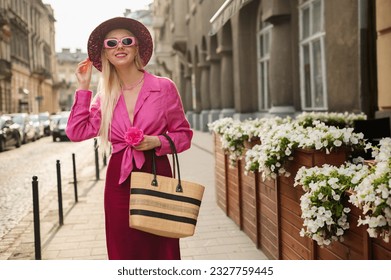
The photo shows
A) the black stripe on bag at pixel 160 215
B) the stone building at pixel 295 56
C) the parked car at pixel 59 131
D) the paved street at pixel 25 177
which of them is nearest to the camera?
the black stripe on bag at pixel 160 215

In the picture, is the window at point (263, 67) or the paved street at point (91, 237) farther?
the window at point (263, 67)

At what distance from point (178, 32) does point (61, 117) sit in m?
6.89

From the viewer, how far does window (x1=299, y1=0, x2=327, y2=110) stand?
9367 mm

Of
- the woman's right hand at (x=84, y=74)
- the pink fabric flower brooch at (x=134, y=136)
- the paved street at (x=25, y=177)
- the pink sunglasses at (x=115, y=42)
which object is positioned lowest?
the paved street at (x=25, y=177)

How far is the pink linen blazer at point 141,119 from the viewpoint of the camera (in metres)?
2.65

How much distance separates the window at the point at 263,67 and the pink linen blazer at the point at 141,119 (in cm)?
1064

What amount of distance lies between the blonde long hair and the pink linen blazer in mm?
32

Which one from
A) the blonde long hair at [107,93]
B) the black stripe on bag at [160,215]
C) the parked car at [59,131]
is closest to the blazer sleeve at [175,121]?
the blonde long hair at [107,93]

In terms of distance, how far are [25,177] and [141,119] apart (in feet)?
26.4

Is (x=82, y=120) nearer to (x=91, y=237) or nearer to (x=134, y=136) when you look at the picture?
(x=134, y=136)

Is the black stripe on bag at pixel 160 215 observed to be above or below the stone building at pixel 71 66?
below

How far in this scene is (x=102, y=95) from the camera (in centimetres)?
274

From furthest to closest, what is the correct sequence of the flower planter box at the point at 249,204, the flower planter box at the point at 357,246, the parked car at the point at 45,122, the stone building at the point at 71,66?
the parked car at the point at 45,122 → the flower planter box at the point at 249,204 → the stone building at the point at 71,66 → the flower planter box at the point at 357,246

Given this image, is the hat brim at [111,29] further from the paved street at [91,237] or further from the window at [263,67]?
the window at [263,67]
